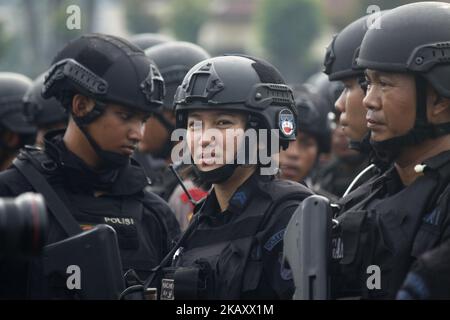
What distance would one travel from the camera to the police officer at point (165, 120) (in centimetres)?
924

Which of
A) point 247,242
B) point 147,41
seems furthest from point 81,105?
point 147,41

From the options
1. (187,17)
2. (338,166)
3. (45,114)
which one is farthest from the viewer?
(187,17)

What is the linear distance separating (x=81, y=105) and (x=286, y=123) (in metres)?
1.19

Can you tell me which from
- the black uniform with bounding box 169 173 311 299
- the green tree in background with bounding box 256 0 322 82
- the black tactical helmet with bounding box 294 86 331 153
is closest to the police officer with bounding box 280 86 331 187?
the black tactical helmet with bounding box 294 86 331 153

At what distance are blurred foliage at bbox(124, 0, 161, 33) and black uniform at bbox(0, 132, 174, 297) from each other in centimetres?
7708

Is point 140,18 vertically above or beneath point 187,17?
beneath

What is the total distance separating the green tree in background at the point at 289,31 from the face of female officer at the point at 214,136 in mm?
72591

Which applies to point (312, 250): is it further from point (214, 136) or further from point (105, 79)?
point (105, 79)

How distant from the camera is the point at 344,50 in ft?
24.4

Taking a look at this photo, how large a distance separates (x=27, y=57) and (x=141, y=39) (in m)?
64.4

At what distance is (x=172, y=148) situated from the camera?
922 cm

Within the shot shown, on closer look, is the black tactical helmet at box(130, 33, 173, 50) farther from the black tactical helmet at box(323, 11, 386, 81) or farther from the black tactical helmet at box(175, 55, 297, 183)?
the black tactical helmet at box(175, 55, 297, 183)

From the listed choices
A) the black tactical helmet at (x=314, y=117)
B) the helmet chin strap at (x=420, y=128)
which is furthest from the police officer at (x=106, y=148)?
the black tactical helmet at (x=314, y=117)

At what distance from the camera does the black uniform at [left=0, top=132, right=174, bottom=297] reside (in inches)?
264
